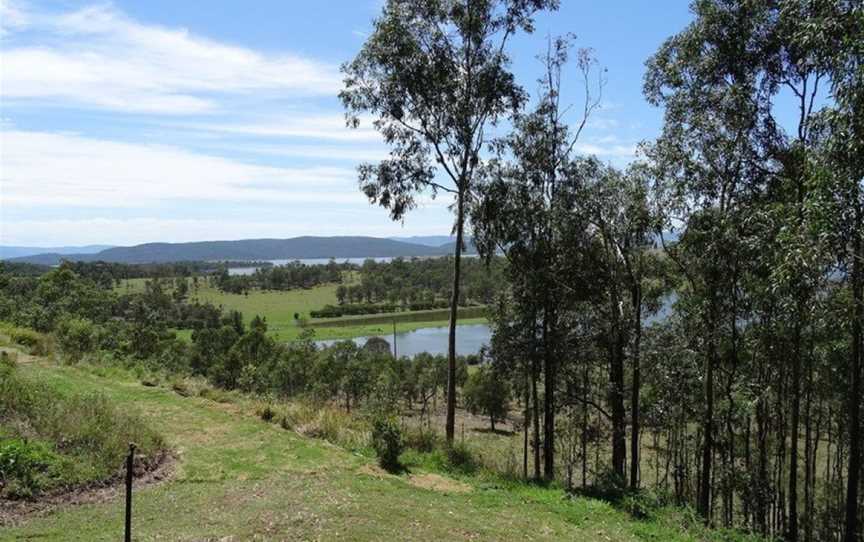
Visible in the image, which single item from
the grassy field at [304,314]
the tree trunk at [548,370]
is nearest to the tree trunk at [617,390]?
the tree trunk at [548,370]

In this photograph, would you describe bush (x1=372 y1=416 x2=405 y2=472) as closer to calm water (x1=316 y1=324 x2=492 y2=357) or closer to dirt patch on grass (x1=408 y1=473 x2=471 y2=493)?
dirt patch on grass (x1=408 y1=473 x2=471 y2=493)

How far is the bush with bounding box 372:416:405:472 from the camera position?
1070 centimetres

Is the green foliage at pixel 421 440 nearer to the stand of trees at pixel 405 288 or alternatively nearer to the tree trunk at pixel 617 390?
the tree trunk at pixel 617 390

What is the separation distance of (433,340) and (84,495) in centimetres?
9451

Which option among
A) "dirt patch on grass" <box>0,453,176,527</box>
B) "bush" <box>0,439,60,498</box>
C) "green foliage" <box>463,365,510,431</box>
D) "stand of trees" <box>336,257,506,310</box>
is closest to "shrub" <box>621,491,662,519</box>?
"dirt patch on grass" <box>0,453,176,527</box>

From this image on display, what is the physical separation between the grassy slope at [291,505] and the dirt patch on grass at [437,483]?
274mm

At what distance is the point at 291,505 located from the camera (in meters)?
7.65

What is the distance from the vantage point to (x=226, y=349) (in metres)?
58.8

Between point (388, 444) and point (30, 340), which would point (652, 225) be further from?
point (30, 340)

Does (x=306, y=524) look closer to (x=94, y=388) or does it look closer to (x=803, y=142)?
(x=94, y=388)

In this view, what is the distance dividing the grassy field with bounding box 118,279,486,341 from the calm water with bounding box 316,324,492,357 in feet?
5.88

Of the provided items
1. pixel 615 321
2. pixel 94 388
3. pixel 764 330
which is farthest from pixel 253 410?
pixel 764 330

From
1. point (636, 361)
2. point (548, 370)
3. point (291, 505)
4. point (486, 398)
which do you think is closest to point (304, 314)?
point (486, 398)

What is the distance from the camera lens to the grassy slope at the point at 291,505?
6750 mm
